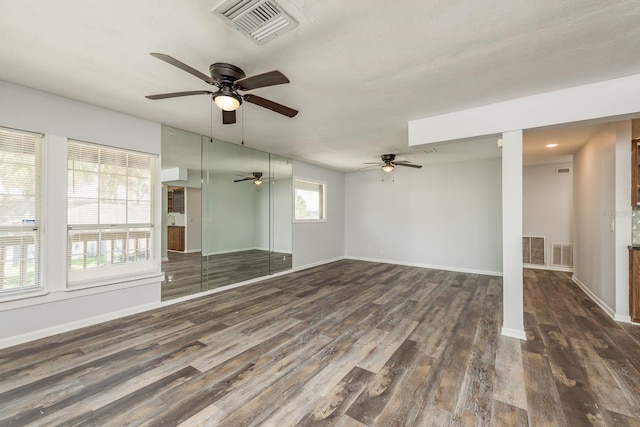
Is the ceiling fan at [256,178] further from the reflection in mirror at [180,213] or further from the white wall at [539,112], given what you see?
the white wall at [539,112]

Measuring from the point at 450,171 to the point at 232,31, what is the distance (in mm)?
5920

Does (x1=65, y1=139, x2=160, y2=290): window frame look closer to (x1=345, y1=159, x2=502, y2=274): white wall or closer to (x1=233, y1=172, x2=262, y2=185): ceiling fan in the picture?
(x1=233, y1=172, x2=262, y2=185): ceiling fan

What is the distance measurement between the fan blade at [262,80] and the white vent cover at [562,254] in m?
7.23

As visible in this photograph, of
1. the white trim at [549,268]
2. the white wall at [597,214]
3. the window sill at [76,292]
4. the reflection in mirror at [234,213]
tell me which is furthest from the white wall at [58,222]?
the white trim at [549,268]

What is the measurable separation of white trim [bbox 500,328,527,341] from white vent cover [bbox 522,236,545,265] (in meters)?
4.37

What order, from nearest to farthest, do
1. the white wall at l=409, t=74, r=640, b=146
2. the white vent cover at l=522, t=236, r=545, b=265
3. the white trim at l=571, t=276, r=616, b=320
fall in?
the white wall at l=409, t=74, r=640, b=146 → the white trim at l=571, t=276, r=616, b=320 → the white vent cover at l=522, t=236, r=545, b=265

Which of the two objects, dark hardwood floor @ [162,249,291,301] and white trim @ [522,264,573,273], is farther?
white trim @ [522,264,573,273]

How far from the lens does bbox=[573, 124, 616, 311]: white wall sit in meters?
3.46

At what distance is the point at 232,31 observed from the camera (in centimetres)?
185

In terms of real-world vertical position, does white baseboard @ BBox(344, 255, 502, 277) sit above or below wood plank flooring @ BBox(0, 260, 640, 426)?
above

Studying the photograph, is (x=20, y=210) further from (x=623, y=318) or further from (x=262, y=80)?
(x=623, y=318)

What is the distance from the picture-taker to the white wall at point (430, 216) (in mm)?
5926

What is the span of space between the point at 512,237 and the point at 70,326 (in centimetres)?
519

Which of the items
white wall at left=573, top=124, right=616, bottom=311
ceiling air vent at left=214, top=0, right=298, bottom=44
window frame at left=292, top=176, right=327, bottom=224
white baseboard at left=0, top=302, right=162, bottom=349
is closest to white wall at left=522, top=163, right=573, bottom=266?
white wall at left=573, top=124, right=616, bottom=311
